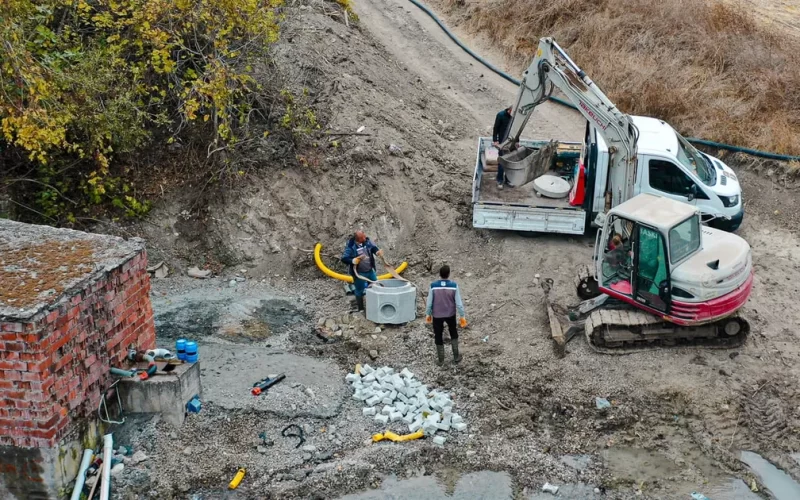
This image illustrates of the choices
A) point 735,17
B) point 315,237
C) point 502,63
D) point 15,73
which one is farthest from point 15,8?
point 735,17

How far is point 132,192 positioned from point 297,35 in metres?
5.36

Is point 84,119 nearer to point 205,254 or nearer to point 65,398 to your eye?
point 205,254

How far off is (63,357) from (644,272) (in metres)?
7.68

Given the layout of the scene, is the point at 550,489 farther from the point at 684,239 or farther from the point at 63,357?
the point at 63,357

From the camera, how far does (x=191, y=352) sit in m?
9.89

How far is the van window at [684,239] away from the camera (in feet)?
36.0

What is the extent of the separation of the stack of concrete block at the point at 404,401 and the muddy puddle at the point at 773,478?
3615 mm

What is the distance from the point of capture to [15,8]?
12.1 m

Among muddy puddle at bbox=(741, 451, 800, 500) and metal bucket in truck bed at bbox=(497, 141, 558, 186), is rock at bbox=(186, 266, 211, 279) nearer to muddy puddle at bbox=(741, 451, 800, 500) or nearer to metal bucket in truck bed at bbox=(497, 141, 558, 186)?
metal bucket in truck bed at bbox=(497, 141, 558, 186)

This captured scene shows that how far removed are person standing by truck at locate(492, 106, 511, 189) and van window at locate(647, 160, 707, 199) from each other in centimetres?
265

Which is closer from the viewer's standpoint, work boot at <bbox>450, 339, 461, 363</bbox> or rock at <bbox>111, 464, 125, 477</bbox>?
rock at <bbox>111, 464, 125, 477</bbox>

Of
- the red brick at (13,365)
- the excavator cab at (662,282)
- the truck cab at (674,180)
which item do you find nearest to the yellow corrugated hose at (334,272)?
the excavator cab at (662,282)

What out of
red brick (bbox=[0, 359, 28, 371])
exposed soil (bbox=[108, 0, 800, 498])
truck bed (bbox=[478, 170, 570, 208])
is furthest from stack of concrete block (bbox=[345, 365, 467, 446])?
truck bed (bbox=[478, 170, 570, 208])

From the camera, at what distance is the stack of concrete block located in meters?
10.1
